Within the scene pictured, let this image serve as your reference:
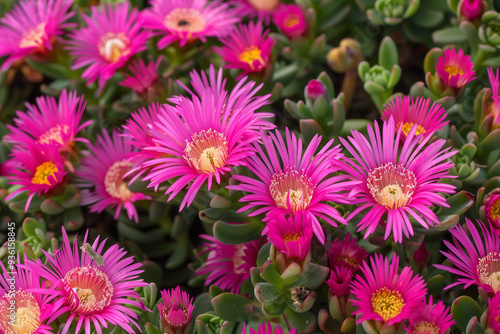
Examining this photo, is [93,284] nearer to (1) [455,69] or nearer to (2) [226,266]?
(2) [226,266]

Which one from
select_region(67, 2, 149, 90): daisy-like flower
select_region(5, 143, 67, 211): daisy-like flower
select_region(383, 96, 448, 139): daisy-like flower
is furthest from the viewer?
select_region(67, 2, 149, 90): daisy-like flower

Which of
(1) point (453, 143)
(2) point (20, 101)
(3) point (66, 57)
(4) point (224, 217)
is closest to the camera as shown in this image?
(4) point (224, 217)

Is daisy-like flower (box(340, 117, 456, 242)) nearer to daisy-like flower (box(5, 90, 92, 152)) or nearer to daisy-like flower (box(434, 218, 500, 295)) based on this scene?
daisy-like flower (box(434, 218, 500, 295))

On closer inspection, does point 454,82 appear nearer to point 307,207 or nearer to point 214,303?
point 307,207

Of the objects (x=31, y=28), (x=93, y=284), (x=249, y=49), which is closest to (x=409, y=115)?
(x=249, y=49)

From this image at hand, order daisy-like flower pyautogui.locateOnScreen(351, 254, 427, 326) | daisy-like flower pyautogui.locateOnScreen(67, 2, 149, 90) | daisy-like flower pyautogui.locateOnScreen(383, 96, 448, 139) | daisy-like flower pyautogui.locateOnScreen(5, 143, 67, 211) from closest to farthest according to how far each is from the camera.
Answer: daisy-like flower pyautogui.locateOnScreen(351, 254, 427, 326), daisy-like flower pyautogui.locateOnScreen(383, 96, 448, 139), daisy-like flower pyautogui.locateOnScreen(5, 143, 67, 211), daisy-like flower pyautogui.locateOnScreen(67, 2, 149, 90)

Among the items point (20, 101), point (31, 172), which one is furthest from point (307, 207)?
point (20, 101)

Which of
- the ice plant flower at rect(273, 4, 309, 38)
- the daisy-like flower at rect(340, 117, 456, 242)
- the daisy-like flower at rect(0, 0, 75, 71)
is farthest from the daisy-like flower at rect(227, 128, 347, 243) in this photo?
the daisy-like flower at rect(0, 0, 75, 71)
